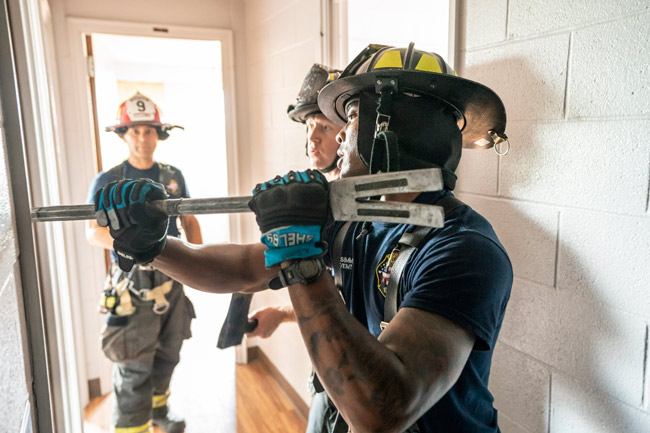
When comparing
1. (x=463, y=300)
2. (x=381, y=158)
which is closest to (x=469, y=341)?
(x=463, y=300)

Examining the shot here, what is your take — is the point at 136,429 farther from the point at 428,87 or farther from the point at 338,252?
the point at 428,87

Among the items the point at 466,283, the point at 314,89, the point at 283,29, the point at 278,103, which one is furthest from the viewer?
the point at 278,103

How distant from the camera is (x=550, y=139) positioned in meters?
1.20

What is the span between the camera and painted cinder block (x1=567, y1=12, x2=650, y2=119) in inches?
38.1

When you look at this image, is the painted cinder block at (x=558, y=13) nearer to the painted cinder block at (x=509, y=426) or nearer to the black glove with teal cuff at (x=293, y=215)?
the black glove with teal cuff at (x=293, y=215)

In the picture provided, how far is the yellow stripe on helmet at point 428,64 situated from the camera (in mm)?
1220

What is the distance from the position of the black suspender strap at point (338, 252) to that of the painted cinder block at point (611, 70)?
0.69 meters

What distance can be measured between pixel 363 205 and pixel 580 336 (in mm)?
731

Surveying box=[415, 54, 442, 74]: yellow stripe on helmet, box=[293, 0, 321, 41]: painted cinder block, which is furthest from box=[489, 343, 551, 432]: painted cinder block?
box=[293, 0, 321, 41]: painted cinder block

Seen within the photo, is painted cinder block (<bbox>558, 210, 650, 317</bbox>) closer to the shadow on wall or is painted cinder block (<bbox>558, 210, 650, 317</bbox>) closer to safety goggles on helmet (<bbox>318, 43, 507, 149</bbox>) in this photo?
the shadow on wall

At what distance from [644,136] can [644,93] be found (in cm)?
9

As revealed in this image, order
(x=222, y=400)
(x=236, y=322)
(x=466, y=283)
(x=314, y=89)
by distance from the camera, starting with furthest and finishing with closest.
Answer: (x=222, y=400) → (x=314, y=89) → (x=236, y=322) → (x=466, y=283)

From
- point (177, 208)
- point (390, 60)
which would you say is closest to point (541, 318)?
point (390, 60)

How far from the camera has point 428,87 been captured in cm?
118
